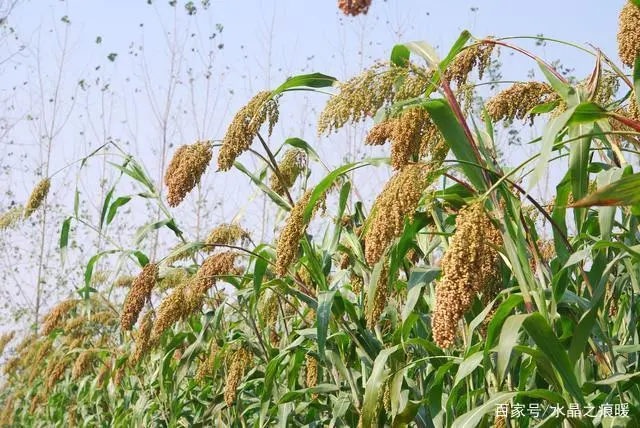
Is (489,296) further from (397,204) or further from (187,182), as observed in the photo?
(187,182)

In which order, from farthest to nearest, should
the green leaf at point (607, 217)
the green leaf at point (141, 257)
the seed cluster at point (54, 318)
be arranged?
1. the seed cluster at point (54, 318)
2. the green leaf at point (141, 257)
3. the green leaf at point (607, 217)

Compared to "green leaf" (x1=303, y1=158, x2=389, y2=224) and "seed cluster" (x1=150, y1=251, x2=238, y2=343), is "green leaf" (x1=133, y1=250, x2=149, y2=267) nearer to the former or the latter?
"seed cluster" (x1=150, y1=251, x2=238, y2=343)

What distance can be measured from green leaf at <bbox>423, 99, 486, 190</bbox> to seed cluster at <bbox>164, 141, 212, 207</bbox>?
2.86 ft

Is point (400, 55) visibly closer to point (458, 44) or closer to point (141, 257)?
point (458, 44)

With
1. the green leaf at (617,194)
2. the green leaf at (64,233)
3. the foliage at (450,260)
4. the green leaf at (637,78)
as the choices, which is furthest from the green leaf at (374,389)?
the green leaf at (64,233)

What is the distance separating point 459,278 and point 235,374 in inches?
69.1

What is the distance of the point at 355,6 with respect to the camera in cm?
177

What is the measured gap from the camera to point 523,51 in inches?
76.2

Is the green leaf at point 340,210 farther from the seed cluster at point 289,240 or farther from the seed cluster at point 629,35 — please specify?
the seed cluster at point 629,35

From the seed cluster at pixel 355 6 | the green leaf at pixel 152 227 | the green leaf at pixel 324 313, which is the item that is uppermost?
the seed cluster at pixel 355 6

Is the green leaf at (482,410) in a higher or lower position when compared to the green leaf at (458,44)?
lower

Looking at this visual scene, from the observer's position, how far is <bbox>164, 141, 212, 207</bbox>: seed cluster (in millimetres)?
Result: 2443

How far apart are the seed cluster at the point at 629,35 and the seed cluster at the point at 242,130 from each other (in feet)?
2.96

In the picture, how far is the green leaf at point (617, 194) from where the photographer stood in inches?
43.4
